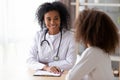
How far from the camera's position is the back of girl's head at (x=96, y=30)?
146 cm

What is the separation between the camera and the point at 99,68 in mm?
1451

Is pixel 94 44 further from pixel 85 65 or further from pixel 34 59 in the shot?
pixel 34 59

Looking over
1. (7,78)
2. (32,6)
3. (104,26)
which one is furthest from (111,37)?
(32,6)

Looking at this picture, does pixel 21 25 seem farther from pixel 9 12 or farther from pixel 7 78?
pixel 7 78

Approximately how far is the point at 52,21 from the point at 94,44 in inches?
33.3

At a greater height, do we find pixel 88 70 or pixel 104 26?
pixel 104 26

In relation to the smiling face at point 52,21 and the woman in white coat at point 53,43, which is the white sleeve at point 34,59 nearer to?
the woman in white coat at point 53,43

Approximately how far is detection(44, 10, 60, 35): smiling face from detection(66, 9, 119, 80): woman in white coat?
0.78m

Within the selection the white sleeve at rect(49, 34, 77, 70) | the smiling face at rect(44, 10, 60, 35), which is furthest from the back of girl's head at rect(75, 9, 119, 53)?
the smiling face at rect(44, 10, 60, 35)

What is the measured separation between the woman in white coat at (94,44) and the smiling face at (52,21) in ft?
2.56

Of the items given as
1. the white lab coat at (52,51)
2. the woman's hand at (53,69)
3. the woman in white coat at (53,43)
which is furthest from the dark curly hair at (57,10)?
the woman's hand at (53,69)

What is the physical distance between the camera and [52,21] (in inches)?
88.4

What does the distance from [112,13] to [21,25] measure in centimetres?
119

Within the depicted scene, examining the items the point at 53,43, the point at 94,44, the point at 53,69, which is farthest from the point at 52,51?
the point at 94,44
